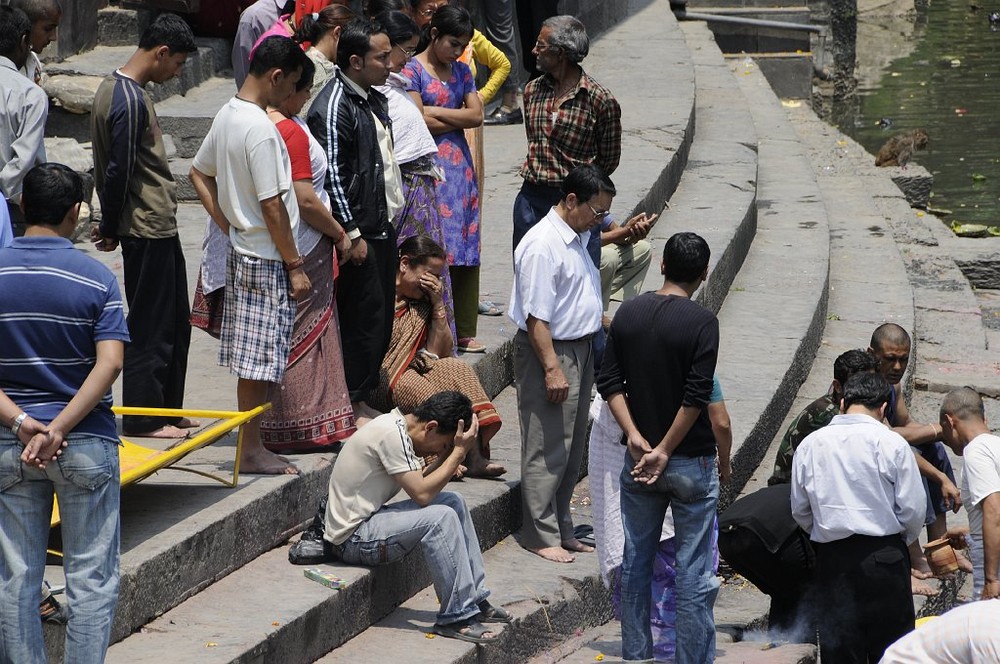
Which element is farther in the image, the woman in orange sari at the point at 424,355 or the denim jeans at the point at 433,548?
the woman in orange sari at the point at 424,355

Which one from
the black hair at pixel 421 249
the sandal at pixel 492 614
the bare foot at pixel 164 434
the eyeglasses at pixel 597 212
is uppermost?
the eyeglasses at pixel 597 212

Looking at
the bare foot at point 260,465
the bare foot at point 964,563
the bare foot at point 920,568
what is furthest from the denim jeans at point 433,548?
the bare foot at point 964,563

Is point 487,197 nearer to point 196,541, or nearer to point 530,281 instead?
point 530,281

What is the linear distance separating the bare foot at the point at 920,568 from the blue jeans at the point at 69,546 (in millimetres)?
3824

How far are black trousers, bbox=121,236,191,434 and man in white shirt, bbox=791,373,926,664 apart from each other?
224cm

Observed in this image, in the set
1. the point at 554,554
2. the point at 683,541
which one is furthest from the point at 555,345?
the point at 683,541

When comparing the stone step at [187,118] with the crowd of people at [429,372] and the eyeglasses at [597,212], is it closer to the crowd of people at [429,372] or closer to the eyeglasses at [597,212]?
the crowd of people at [429,372]

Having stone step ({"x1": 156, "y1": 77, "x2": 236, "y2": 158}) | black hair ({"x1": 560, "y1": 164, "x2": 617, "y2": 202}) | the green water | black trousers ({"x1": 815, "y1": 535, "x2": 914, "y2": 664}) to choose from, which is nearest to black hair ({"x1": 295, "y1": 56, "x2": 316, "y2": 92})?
black hair ({"x1": 560, "y1": 164, "x2": 617, "y2": 202})

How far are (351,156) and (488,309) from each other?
1732mm

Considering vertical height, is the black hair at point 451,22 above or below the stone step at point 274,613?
above

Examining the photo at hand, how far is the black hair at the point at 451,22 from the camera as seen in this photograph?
6008mm

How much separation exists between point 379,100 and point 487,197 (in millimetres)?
2995

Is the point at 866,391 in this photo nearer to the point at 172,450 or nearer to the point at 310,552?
the point at 310,552

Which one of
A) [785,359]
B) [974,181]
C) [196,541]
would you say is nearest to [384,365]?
[196,541]
